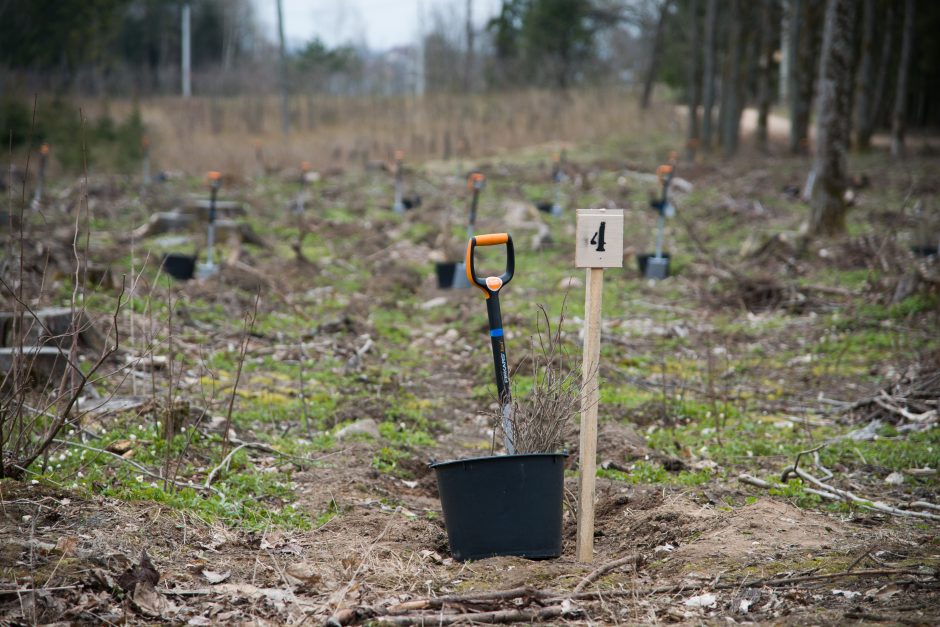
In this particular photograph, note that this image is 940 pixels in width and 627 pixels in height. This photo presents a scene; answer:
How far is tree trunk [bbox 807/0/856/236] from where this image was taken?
1229 cm

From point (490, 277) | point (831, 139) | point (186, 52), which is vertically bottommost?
point (490, 277)

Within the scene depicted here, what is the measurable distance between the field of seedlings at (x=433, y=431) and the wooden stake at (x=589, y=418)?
0.13 meters

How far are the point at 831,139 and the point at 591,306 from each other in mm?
9982

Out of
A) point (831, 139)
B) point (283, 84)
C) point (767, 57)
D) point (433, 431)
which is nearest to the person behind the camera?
point (433, 431)

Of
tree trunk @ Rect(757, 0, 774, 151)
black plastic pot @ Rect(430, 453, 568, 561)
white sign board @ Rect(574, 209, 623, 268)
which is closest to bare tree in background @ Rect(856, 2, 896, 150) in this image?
tree trunk @ Rect(757, 0, 774, 151)

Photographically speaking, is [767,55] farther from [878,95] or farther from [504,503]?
[504,503]

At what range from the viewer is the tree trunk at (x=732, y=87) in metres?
22.8

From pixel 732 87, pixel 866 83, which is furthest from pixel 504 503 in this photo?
pixel 732 87

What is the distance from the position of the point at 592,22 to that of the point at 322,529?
3903 centimetres

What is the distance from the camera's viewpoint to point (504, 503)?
382 centimetres

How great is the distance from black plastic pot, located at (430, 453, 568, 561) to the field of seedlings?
10 cm

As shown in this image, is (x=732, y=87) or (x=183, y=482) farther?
(x=732, y=87)

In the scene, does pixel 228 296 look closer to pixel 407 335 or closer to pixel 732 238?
pixel 407 335

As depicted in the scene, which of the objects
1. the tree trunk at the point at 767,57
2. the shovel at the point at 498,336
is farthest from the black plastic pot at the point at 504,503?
the tree trunk at the point at 767,57
